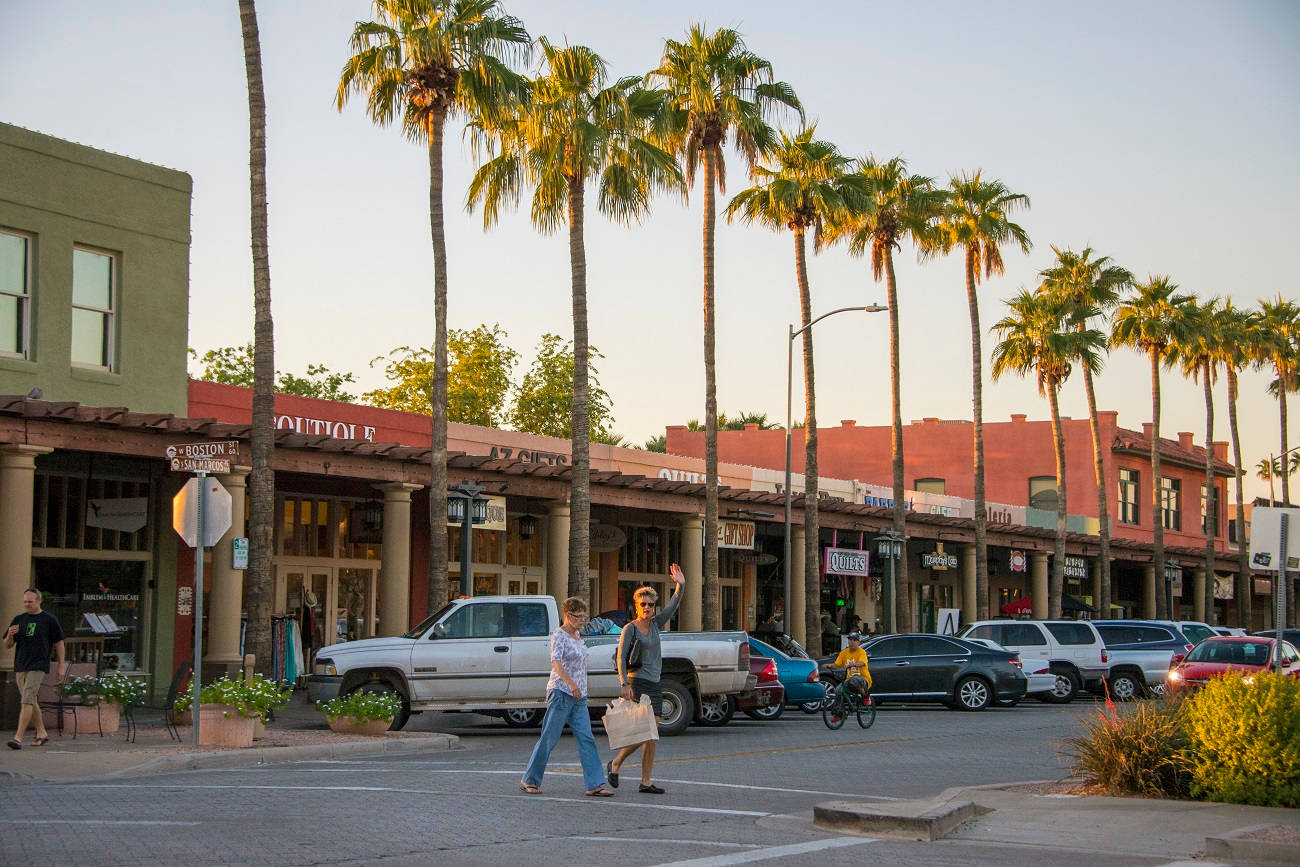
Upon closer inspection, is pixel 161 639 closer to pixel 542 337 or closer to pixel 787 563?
pixel 787 563

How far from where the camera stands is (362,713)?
18.8m

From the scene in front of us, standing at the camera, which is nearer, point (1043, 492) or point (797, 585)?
point (797, 585)

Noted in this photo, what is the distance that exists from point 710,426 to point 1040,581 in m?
22.1

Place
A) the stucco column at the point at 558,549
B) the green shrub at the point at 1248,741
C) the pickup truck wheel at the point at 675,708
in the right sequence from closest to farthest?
the green shrub at the point at 1248,741 → the pickup truck wheel at the point at 675,708 → the stucco column at the point at 558,549

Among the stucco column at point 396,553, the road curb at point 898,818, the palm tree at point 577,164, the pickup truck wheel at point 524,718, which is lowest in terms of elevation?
the pickup truck wheel at point 524,718

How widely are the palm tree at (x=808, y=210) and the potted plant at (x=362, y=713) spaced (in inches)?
655

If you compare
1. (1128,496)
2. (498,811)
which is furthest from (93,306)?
(1128,496)

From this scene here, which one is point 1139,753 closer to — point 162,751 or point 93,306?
point 162,751

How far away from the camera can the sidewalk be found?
15.0 meters

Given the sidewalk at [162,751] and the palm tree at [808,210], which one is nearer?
the sidewalk at [162,751]

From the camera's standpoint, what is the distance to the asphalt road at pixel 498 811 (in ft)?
32.2

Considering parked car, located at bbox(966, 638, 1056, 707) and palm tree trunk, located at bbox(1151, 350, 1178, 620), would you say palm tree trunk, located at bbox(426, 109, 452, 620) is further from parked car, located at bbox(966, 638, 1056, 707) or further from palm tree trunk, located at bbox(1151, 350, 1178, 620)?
palm tree trunk, located at bbox(1151, 350, 1178, 620)

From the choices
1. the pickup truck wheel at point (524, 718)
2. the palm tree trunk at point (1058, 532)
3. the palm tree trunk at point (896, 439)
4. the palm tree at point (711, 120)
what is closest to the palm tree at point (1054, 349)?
the palm tree trunk at point (1058, 532)

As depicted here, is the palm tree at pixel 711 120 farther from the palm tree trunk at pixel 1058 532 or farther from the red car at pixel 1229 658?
the palm tree trunk at pixel 1058 532
